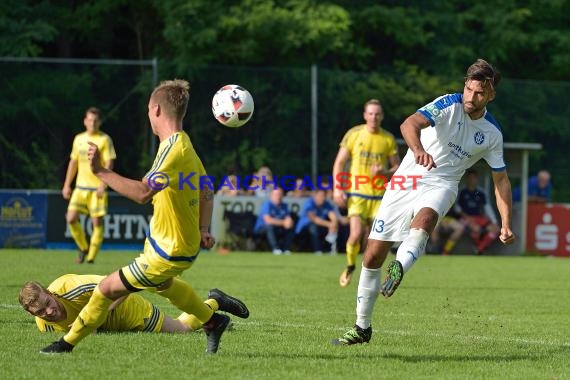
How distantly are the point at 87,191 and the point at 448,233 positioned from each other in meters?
8.98

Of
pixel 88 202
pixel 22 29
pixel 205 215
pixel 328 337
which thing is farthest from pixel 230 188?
pixel 205 215

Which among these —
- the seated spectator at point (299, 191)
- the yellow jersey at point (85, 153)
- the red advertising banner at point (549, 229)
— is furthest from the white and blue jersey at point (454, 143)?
the red advertising banner at point (549, 229)

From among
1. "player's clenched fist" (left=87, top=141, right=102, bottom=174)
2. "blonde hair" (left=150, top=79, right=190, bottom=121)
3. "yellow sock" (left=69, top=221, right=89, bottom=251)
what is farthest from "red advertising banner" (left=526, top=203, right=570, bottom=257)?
"player's clenched fist" (left=87, top=141, right=102, bottom=174)

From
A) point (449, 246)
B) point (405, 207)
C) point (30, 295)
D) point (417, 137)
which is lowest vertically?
point (449, 246)

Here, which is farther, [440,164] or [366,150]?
[366,150]

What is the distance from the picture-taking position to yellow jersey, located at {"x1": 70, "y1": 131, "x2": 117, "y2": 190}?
17.5m

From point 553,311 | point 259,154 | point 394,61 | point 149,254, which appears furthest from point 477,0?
point 149,254

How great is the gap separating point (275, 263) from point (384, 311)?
813 cm

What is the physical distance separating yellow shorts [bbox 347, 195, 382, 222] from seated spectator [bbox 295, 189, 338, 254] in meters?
7.50

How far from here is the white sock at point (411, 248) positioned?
788 cm

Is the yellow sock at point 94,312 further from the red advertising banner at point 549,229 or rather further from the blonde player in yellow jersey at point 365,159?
the red advertising banner at point 549,229

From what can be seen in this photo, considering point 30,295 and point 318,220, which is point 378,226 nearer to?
point 30,295

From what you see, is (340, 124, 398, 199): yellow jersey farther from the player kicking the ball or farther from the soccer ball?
the player kicking the ball

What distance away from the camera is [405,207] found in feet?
27.7
